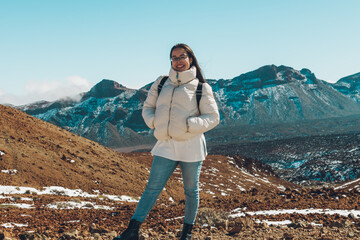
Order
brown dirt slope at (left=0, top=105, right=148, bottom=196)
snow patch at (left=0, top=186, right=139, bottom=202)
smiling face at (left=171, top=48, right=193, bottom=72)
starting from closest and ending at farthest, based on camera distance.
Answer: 1. smiling face at (left=171, top=48, right=193, bottom=72)
2. snow patch at (left=0, top=186, right=139, bottom=202)
3. brown dirt slope at (left=0, top=105, right=148, bottom=196)

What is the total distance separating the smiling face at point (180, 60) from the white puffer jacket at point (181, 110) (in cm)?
9

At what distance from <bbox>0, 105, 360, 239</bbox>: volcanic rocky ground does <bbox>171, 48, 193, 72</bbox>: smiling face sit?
3001mm

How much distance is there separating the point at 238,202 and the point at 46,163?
14081 millimetres

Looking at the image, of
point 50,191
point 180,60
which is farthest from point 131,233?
point 50,191

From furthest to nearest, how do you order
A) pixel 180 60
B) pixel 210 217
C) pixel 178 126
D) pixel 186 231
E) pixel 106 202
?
pixel 106 202, pixel 210 217, pixel 186 231, pixel 180 60, pixel 178 126

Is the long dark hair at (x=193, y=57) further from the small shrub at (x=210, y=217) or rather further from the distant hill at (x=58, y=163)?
the distant hill at (x=58, y=163)

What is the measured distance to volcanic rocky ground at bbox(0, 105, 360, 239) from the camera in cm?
655

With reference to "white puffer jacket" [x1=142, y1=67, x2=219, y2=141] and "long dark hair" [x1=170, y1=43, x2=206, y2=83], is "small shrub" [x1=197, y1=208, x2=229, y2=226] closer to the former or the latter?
"white puffer jacket" [x1=142, y1=67, x2=219, y2=141]

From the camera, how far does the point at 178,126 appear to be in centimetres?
480

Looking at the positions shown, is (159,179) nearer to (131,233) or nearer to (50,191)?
(131,233)

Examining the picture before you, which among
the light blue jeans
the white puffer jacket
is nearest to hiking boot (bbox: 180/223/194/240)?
the light blue jeans

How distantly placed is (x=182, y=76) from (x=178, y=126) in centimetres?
79

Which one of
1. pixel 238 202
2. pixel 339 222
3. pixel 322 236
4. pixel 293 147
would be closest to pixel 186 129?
pixel 322 236

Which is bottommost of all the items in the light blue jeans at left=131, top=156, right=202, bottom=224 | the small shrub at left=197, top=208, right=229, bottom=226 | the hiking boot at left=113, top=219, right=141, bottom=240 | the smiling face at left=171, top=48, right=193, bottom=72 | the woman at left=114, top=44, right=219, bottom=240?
the small shrub at left=197, top=208, right=229, bottom=226
